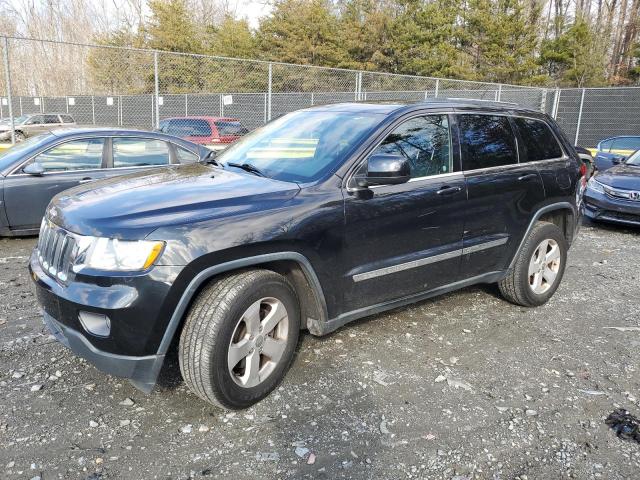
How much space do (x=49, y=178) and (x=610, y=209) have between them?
8.24 metres

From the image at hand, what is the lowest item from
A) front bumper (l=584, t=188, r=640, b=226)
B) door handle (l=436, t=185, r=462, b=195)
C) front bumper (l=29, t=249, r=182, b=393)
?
front bumper (l=584, t=188, r=640, b=226)

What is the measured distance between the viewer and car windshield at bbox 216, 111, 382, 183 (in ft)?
10.7

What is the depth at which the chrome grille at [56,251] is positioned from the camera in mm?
2662

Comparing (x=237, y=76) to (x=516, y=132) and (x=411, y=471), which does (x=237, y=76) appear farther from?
(x=411, y=471)

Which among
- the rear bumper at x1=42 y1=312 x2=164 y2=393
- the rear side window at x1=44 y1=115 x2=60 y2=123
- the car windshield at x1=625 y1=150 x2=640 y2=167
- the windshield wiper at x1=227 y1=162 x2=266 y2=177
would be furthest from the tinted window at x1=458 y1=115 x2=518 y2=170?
the rear side window at x1=44 y1=115 x2=60 y2=123

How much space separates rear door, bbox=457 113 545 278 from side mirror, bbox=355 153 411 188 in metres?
0.91

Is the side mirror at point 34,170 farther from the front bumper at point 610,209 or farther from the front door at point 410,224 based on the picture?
the front bumper at point 610,209

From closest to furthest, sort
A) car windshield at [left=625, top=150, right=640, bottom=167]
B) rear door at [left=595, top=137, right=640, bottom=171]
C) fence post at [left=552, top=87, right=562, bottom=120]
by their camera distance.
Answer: car windshield at [left=625, top=150, right=640, bottom=167] → rear door at [left=595, top=137, right=640, bottom=171] → fence post at [left=552, top=87, right=562, bottom=120]

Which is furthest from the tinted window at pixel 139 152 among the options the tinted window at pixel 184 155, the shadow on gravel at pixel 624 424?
the shadow on gravel at pixel 624 424

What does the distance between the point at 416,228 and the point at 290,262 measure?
101 cm

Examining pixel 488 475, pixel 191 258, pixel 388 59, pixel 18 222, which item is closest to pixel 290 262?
pixel 191 258

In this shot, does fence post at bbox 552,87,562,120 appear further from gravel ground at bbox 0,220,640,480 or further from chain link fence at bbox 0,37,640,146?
gravel ground at bbox 0,220,640,480

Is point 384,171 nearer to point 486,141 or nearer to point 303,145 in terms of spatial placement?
point 303,145

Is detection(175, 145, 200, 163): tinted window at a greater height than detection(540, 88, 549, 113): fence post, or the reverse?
detection(540, 88, 549, 113): fence post
